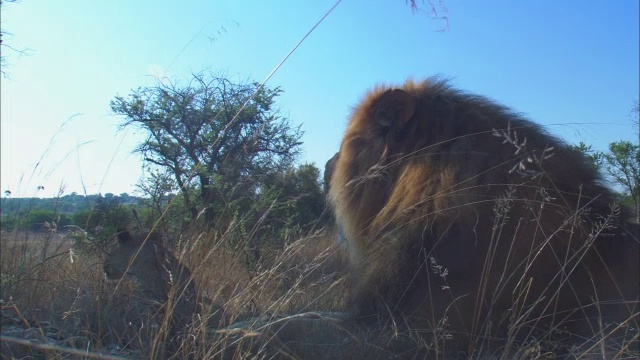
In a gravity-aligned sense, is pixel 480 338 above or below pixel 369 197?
below

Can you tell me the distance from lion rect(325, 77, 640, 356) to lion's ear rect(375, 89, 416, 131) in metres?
0.23

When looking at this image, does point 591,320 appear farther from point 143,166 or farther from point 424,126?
point 143,166

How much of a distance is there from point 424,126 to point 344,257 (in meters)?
0.97

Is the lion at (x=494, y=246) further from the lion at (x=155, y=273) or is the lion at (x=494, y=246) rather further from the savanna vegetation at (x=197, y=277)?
the lion at (x=155, y=273)

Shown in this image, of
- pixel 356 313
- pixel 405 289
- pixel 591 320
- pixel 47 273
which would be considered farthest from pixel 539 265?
pixel 47 273

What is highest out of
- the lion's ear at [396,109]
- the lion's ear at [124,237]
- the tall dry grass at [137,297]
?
the lion's ear at [396,109]

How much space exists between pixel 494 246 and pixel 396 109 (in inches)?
44.6

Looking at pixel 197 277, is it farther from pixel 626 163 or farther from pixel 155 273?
pixel 626 163

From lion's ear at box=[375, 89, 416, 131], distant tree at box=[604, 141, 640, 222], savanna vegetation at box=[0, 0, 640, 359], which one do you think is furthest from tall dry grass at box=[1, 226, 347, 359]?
distant tree at box=[604, 141, 640, 222]

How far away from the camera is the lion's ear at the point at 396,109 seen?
377 cm

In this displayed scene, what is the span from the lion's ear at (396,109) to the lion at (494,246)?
0.23m

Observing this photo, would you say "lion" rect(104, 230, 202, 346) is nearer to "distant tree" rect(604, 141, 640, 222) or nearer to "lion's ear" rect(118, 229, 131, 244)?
"lion's ear" rect(118, 229, 131, 244)

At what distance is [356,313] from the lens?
327 cm

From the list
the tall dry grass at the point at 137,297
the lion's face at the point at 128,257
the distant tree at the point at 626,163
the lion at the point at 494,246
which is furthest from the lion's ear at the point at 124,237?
the distant tree at the point at 626,163
